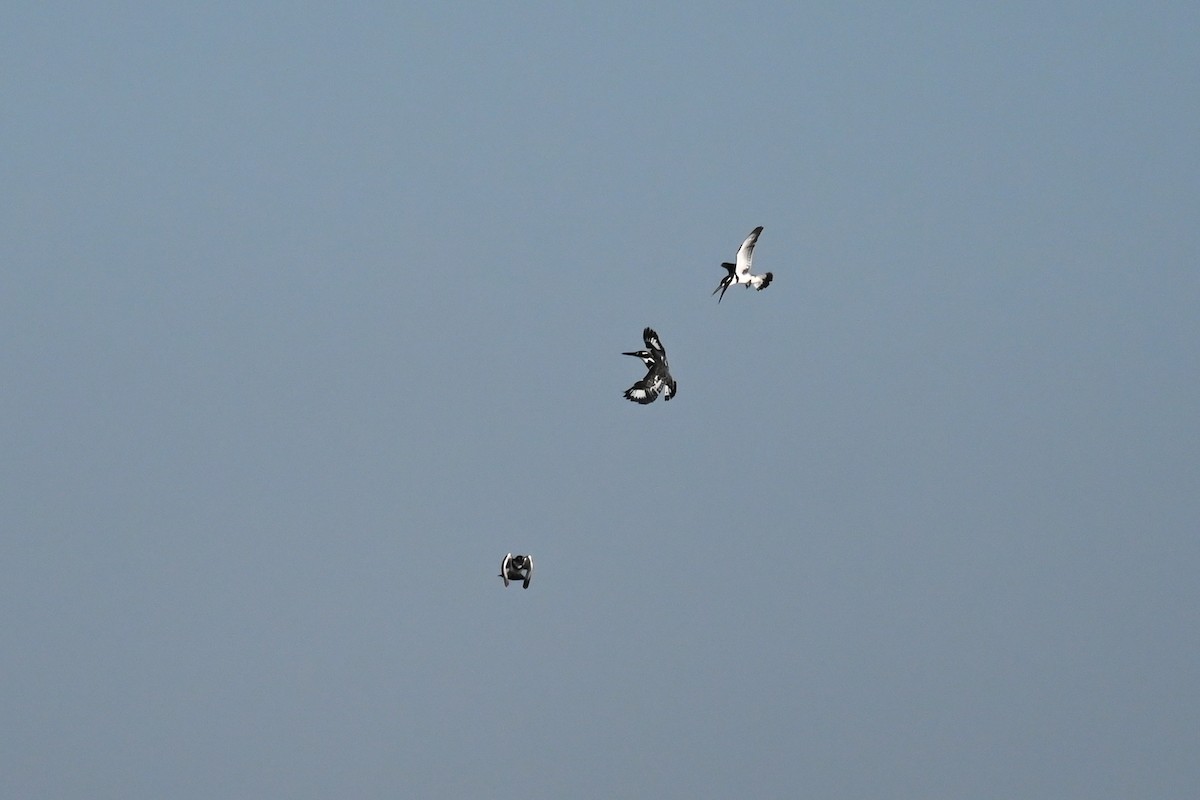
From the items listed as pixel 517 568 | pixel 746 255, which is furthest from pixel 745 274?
pixel 517 568

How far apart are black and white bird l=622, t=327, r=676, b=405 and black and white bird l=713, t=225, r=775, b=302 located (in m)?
6.51

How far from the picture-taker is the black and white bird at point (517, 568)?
295 feet

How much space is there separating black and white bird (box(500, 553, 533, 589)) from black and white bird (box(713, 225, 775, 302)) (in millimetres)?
19348

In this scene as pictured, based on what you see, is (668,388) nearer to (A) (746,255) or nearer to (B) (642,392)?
(B) (642,392)

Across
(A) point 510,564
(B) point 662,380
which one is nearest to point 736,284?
(B) point 662,380

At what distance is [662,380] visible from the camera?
9175cm

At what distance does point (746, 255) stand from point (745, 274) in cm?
114

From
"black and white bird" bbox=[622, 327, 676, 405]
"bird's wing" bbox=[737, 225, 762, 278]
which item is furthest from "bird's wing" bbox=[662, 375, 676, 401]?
"bird's wing" bbox=[737, 225, 762, 278]

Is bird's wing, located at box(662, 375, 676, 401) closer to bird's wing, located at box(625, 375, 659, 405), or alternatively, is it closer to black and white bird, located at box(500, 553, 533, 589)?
bird's wing, located at box(625, 375, 659, 405)

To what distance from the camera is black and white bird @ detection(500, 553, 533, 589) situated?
3538 inches

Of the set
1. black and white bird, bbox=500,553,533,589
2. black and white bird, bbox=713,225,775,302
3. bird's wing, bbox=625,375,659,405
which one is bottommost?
black and white bird, bbox=500,553,533,589

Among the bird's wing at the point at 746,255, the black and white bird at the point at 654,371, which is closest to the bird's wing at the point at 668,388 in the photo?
the black and white bird at the point at 654,371

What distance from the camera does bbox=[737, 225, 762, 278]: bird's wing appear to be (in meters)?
96.0

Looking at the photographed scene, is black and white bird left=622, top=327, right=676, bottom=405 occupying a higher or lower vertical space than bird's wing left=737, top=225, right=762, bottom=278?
lower
